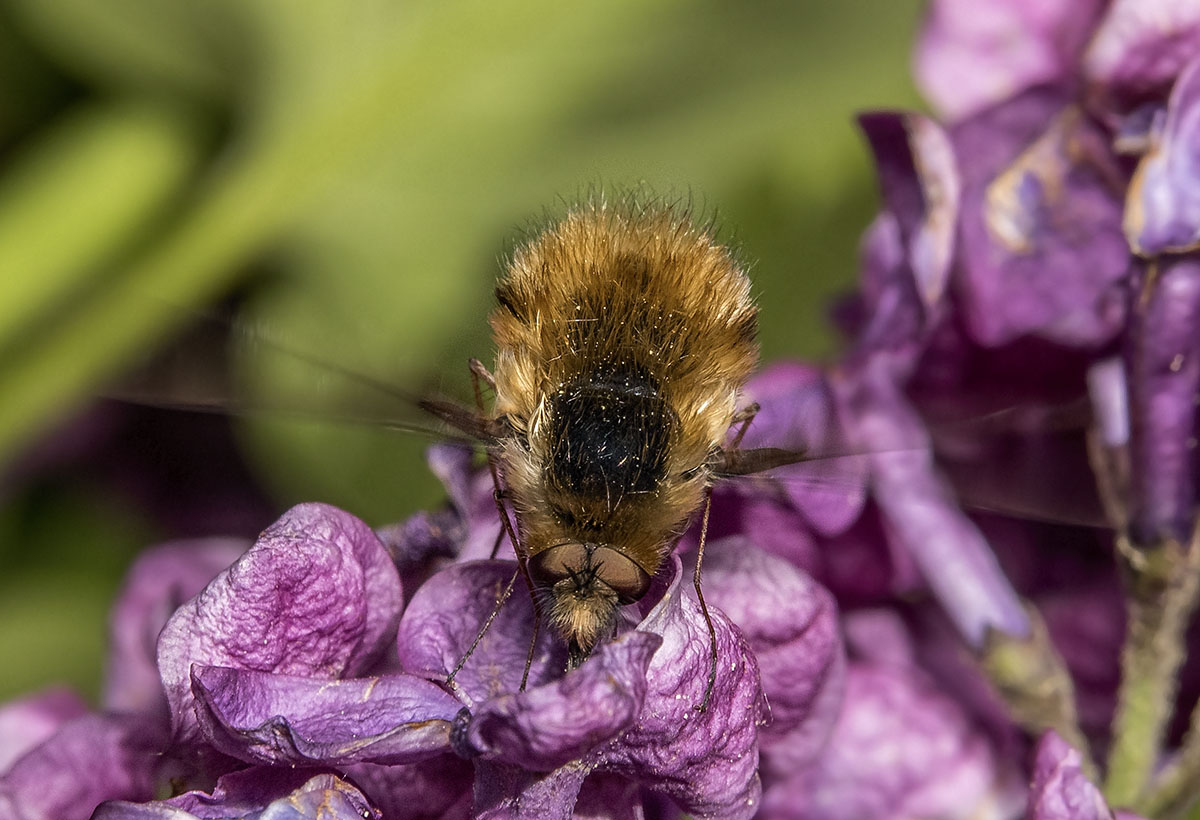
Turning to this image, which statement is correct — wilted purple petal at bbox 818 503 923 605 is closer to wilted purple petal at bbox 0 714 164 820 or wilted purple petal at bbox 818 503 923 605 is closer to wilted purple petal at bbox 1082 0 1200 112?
wilted purple petal at bbox 1082 0 1200 112

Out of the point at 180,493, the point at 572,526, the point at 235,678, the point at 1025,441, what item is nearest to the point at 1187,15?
the point at 1025,441

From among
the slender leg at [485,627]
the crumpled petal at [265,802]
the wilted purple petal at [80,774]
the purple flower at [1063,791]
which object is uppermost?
the slender leg at [485,627]

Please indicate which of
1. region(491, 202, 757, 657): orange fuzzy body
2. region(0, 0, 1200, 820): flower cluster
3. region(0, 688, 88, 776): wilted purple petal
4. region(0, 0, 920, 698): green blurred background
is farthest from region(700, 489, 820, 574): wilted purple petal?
region(0, 0, 920, 698): green blurred background

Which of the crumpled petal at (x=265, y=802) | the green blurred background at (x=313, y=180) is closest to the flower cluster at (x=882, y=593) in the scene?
the crumpled petal at (x=265, y=802)

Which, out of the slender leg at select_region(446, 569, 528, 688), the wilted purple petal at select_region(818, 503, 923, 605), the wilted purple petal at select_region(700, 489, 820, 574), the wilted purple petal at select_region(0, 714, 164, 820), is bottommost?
the wilted purple petal at select_region(818, 503, 923, 605)

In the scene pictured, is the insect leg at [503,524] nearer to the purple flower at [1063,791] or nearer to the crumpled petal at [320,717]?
the crumpled petal at [320,717]
